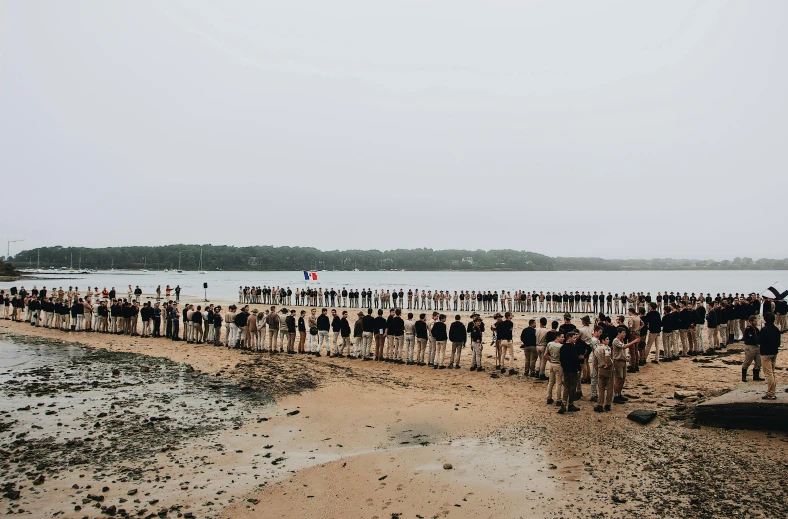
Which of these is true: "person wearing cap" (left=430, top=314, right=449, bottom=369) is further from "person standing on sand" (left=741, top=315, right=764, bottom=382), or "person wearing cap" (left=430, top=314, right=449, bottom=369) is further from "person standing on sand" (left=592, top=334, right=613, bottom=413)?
"person standing on sand" (left=741, top=315, right=764, bottom=382)

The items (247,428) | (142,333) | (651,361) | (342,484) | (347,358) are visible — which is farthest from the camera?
(142,333)

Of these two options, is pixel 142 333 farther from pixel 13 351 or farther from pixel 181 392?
pixel 181 392

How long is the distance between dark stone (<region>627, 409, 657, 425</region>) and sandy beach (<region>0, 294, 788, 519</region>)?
0.17 meters

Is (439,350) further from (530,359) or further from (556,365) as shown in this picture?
(556,365)

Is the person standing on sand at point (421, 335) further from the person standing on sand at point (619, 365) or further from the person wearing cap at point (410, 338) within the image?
the person standing on sand at point (619, 365)

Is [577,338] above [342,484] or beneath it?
above

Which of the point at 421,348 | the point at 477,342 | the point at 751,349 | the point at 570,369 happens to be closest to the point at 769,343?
the point at 751,349

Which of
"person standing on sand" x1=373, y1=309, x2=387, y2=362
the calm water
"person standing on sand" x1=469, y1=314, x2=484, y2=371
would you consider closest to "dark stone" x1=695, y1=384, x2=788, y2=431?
"person standing on sand" x1=469, y1=314, x2=484, y2=371

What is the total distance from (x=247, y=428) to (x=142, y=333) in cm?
1653

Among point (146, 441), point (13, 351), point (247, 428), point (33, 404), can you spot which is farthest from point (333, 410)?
point (13, 351)

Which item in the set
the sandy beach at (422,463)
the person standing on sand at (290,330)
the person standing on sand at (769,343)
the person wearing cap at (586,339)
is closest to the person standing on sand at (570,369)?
the sandy beach at (422,463)

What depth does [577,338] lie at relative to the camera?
1099 cm

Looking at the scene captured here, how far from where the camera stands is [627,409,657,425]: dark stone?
9820 millimetres

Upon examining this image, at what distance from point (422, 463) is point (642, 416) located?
16.1 ft
